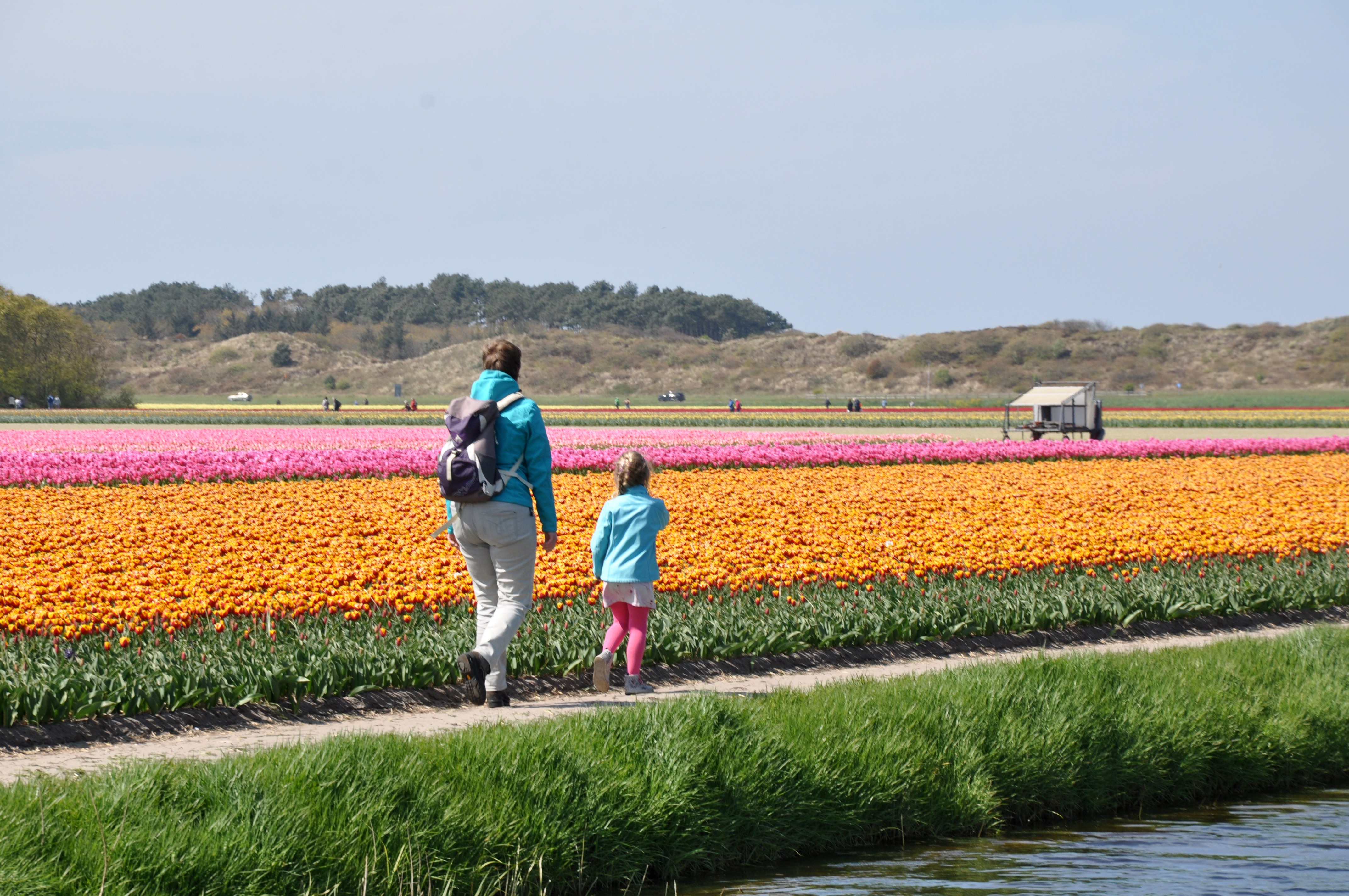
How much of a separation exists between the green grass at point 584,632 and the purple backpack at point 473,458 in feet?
A: 4.15

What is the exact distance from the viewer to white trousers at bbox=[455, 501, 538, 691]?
7652 mm

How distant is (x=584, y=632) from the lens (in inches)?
359

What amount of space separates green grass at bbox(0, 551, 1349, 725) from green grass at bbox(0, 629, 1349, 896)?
5.13 ft

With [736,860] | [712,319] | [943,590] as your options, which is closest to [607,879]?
[736,860]

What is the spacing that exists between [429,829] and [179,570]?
6.69 metres

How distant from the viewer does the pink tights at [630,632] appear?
8211 mm

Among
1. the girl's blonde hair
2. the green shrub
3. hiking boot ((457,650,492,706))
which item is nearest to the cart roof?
the girl's blonde hair

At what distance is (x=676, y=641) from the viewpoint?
9.07 meters

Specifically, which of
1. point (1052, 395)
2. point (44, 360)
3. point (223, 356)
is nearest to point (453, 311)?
point (223, 356)

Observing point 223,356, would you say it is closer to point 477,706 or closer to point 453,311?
point 453,311

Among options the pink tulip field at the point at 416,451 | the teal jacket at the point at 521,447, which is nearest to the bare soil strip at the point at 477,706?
the teal jacket at the point at 521,447

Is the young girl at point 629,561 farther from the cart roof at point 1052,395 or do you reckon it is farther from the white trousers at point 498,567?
the cart roof at point 1052,395

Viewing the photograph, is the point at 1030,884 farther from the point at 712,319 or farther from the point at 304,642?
the point at 712,319

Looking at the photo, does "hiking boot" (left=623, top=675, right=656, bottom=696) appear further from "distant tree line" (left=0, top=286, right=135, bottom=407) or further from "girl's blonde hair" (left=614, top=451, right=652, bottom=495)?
"distant tree line" (left=0, top=286, right=135, bottom=407)
